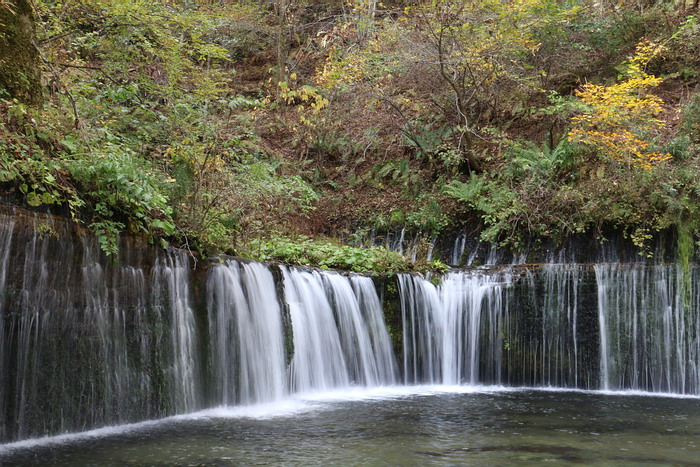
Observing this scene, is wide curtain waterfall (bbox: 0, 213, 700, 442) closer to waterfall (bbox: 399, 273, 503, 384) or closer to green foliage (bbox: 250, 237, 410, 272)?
waterfall (bbox: 399, 273, 503, 384)

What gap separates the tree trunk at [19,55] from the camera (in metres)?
6.79

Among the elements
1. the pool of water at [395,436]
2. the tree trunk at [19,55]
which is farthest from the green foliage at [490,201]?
the tree trunk at [19,55]

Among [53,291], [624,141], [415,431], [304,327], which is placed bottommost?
[415,431]

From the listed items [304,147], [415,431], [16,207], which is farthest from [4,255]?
[304,147]

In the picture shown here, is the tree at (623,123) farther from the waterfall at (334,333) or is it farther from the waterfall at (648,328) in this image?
the waterfall at (334,333)

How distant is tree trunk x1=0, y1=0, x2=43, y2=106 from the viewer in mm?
6785

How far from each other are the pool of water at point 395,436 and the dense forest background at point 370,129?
224 cm

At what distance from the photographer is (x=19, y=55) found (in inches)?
274

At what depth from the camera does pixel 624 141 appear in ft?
41.6

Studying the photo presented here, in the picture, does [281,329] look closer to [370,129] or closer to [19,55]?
[19,55]

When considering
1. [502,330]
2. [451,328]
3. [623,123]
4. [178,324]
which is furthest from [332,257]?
[623,123]

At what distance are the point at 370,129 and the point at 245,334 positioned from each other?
423 inches

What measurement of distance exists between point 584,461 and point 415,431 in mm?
Answer: 1931

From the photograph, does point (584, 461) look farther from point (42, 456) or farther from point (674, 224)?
point (674, 224)
